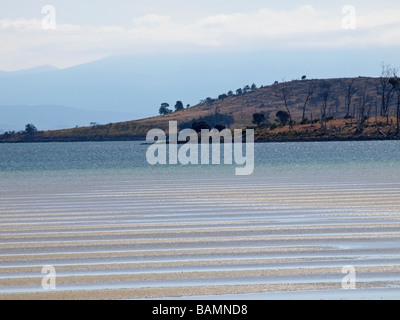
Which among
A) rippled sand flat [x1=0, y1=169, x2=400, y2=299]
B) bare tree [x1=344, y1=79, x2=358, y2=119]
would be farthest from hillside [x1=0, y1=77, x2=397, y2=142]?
rippled sand flat [x1=0, y1=169, x2=400, y2=299]

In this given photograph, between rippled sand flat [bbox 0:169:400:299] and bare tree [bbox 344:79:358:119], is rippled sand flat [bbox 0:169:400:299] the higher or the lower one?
the lower one

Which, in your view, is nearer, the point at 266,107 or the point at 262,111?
the point at 262,111

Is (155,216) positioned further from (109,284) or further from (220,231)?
(109,284)

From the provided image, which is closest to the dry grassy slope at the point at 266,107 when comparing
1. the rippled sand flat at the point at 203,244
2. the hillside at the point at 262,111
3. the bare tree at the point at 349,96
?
the hillside at the point at 262,111

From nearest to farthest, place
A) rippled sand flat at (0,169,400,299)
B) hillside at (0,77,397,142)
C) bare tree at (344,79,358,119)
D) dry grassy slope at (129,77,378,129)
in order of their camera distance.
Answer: rippled sand flat at (0,169,400,299) → bare tree at (344,79,358,119) → hillside at (0,77,397,142) → dry grassy slope at (129,77,378,129)

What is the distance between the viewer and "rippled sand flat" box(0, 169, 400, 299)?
12.3 meters

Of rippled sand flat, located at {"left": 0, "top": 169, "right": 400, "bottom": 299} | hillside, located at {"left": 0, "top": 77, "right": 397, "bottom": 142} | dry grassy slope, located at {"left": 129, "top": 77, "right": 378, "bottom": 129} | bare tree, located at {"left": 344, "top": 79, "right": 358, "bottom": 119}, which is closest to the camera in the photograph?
rippled sand flat, located at {"left": 0, "top": 169, "right": 400, "bottom": 299}

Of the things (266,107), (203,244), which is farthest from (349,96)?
(203,244)

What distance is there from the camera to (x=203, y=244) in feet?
53.3

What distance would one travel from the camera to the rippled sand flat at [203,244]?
12305 millimetres

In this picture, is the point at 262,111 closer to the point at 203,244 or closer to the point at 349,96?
the point at 349,96

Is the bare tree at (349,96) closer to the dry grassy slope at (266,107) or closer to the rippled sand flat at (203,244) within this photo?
the dry grassy slope at (266,107)

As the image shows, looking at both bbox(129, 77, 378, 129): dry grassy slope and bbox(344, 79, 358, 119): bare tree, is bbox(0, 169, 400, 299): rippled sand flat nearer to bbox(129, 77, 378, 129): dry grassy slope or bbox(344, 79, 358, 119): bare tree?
bbox(344, 79, 358, 119): bare tree

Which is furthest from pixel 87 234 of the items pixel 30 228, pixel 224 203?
pixel 224 203
